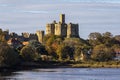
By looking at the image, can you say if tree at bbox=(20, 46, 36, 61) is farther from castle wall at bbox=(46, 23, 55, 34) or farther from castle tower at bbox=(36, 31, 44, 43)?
castle wall at bbox=(46, 23, 55, 34)

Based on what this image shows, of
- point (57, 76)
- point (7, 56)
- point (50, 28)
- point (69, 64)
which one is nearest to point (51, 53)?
point (69, 64)

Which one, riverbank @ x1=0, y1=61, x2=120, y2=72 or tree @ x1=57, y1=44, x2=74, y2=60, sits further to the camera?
tree @ x1=57, y1=44, x2=74, y2=60

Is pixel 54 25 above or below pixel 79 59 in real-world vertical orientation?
above

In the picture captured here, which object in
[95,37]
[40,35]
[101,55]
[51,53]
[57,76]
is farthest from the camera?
[40,35]

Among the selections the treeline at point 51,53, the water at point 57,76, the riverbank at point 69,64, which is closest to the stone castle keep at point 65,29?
the treeline at point 51,53

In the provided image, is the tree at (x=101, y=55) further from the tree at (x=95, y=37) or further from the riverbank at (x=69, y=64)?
the tree at (x=95, y=37)

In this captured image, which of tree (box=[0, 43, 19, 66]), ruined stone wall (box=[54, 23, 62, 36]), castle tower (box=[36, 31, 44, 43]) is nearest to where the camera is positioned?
tree (box=[0, 43, 19, 66])

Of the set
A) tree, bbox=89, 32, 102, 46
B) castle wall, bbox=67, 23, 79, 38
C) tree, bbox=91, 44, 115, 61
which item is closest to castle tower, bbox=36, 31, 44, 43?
castle wall, bbox=67, 23, 79, 38

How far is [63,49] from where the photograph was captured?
136 m

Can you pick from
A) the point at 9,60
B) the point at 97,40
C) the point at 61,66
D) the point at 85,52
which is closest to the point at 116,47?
the point at 97,40

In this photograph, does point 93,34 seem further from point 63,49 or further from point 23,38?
point 63,49

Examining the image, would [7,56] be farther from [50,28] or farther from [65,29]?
[50,28]

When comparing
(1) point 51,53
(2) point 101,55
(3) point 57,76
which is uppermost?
(1) point 51,53

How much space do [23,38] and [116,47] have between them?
39.8 meters
